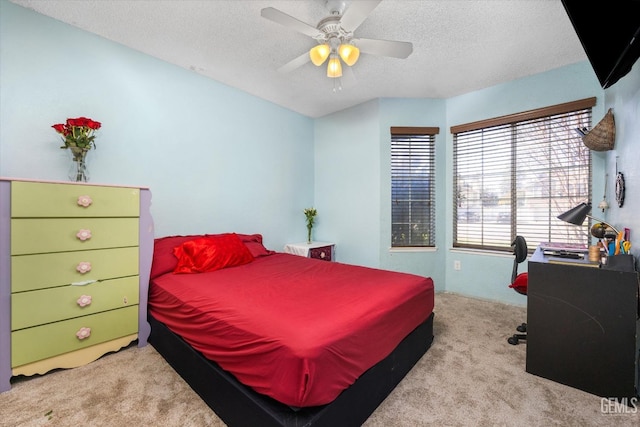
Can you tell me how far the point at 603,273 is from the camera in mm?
1549

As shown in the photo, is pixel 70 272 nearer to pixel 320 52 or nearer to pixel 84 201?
pixel 84 201

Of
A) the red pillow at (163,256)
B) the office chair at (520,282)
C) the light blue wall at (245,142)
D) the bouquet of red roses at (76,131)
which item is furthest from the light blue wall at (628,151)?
the bouquet of red roses at (76,131)

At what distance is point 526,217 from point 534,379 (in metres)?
1.91

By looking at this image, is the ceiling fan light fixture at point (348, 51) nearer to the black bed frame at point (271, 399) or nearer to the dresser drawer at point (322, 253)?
the black bed frame at point (271, 399)

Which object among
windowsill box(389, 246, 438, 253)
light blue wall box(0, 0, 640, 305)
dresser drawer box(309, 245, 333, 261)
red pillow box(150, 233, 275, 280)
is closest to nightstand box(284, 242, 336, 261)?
dresser drawer box(309, 245, 333, 261)

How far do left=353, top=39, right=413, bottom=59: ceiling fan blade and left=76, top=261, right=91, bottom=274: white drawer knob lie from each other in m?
2.41

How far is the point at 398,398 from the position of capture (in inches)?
59.9

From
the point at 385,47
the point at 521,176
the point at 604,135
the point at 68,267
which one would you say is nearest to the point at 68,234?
the point at 68,267

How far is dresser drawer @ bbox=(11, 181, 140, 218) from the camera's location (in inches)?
63.1

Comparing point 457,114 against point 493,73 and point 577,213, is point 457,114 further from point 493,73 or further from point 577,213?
point 577,213

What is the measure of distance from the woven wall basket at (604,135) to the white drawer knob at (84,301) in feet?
13.3

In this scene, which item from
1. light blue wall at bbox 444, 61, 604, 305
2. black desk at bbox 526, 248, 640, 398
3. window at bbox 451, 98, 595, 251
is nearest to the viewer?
black desk at bbox 526, 248, 640, 398

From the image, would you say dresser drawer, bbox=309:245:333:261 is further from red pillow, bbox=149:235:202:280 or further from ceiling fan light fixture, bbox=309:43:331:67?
ceiling fan light fixture, bbox=309:43:331:67

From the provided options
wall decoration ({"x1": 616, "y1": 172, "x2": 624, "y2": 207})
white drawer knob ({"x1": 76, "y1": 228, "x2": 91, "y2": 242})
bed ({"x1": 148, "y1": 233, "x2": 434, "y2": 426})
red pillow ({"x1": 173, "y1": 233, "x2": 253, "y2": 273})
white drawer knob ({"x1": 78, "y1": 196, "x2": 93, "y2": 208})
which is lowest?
bed ({"x1": 148, "y1": 233, "x2": 434, "y2": 426})
